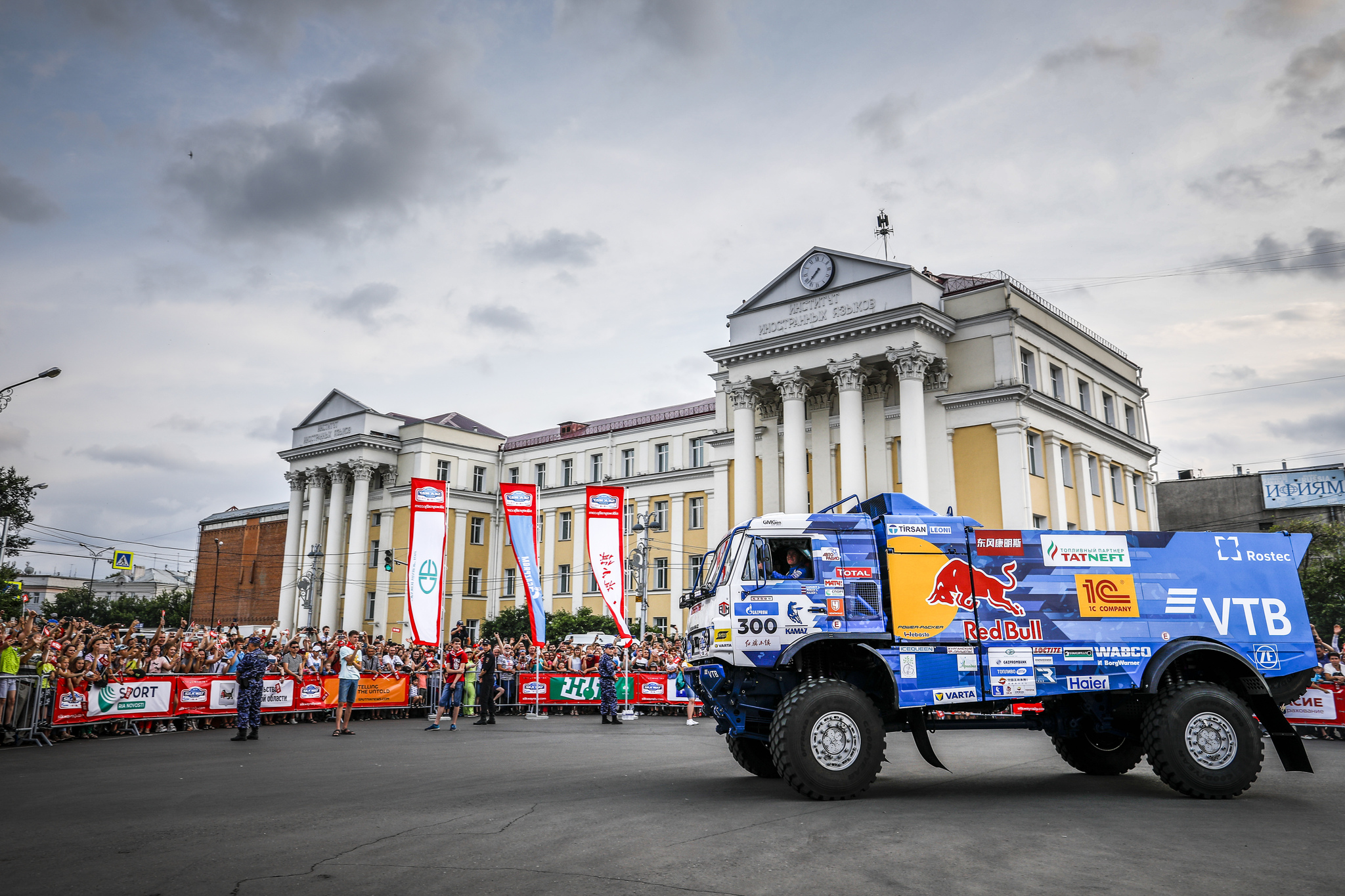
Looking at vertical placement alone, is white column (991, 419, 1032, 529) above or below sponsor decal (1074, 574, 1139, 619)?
above

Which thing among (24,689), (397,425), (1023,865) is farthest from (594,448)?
(1023,865)

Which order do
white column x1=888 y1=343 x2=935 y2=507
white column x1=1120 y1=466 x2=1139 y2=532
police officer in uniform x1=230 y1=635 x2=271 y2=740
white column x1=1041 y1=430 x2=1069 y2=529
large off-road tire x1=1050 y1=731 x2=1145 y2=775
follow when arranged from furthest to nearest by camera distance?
white column x1=1120 y1=466 x2=1139 y2=532 → white column x1=1041 y1=430 x2=1069 y2=529 → white column x1=888 y1=343 x2=935 y2=507 → police officer in uniform x1=230 y1=635 x2=271 y2=740 → large off-road tire x1=1050 y1=731 x2=1145 y2=775

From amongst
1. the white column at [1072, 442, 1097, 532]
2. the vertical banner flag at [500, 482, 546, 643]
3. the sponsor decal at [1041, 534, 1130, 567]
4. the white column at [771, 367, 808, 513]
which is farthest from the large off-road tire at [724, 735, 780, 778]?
the white column at [1072, 442, 1097, 532]

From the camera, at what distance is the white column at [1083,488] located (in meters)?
43.0

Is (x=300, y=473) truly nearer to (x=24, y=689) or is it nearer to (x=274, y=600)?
(x=274, y=600)

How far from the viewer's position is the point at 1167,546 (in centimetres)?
1105

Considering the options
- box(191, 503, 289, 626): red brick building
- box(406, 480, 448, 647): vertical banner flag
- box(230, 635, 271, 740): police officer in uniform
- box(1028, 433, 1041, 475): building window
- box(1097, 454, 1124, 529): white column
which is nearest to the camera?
box(230, 635, 271, 740): police officer in uniform

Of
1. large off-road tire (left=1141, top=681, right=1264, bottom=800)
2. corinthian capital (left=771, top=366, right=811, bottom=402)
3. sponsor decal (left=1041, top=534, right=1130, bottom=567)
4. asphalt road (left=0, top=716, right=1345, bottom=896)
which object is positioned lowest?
asphalt road (left=0, top=716, right=1345, bottom=896)

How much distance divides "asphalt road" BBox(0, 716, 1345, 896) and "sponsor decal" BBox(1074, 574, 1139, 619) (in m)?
2.11

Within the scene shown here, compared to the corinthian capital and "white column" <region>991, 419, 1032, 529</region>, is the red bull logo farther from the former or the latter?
the corinthian capital

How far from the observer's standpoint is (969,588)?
35.2ft

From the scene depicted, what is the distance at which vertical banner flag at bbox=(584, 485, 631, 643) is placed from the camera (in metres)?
28.3

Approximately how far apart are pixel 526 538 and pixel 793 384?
64.2 feet

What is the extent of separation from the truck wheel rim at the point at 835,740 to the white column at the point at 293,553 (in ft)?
221
